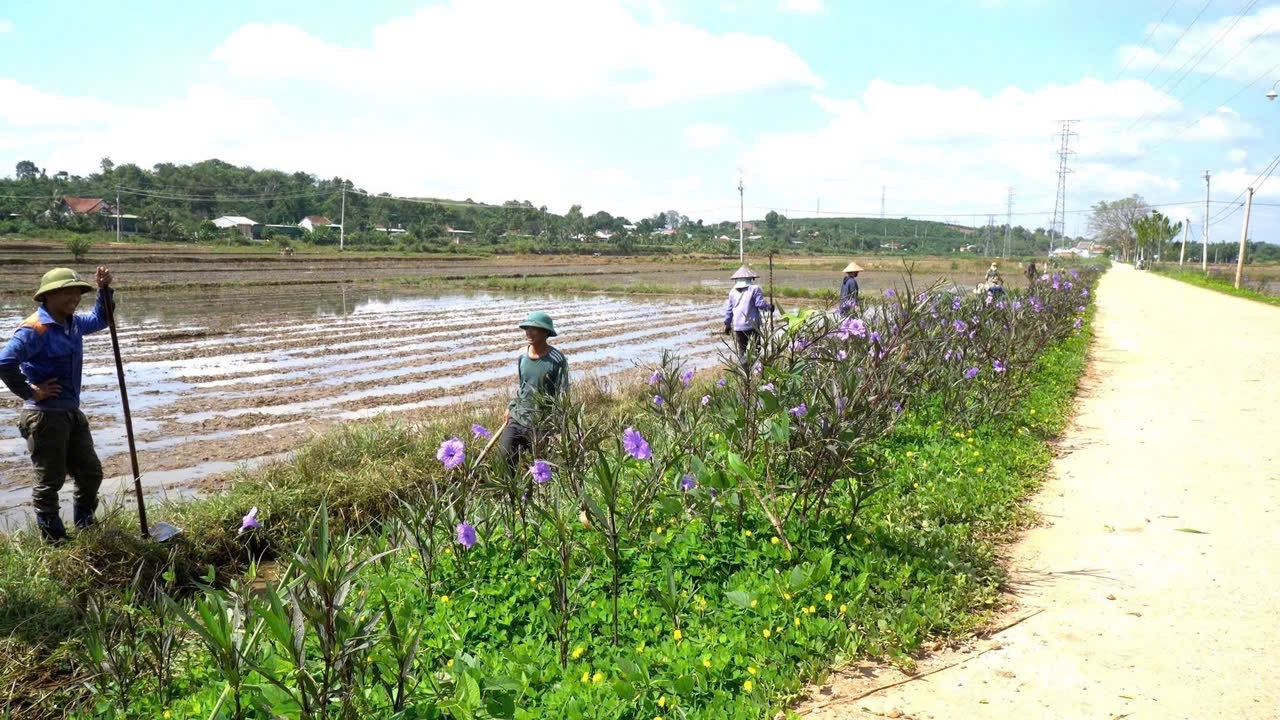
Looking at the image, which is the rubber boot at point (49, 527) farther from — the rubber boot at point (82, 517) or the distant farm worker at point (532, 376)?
the distant farm worker at point (532, 376)

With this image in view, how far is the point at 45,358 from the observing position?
4441mm

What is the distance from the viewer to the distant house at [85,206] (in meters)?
46.7

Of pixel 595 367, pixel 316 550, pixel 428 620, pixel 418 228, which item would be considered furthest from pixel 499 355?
pixel 418 228

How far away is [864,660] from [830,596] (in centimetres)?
28

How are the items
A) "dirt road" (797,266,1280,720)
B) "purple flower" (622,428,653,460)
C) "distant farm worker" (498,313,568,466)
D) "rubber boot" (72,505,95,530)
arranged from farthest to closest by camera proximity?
"distant farm worker" (498,313,568,466), "rubber boot" (72,505,95,530), "purple flower" (622,428,653,460), "dirt road" (797,266,1280,720)

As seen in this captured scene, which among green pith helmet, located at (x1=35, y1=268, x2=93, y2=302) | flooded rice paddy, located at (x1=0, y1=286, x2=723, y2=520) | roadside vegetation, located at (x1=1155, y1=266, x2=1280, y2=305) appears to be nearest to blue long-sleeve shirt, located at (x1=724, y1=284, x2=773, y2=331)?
flooded rice paddy, located at (x1=0, y1=286, x2=723, y2=520)

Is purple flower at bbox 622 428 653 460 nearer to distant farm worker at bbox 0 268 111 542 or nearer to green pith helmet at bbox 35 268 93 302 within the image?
distant farm worker at bbox 0 268 111 542

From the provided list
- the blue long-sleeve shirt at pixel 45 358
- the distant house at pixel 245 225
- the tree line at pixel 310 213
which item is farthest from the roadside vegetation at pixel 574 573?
the distant house at pixel 245 225

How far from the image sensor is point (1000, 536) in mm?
4223

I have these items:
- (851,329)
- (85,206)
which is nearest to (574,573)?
(851,329)

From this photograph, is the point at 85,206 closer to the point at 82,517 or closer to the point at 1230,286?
the point at 82,517

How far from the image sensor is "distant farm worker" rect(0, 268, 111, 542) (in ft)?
14.3

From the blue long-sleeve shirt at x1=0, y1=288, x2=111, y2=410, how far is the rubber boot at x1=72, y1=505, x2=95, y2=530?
606mm

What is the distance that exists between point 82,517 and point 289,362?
303 inches
